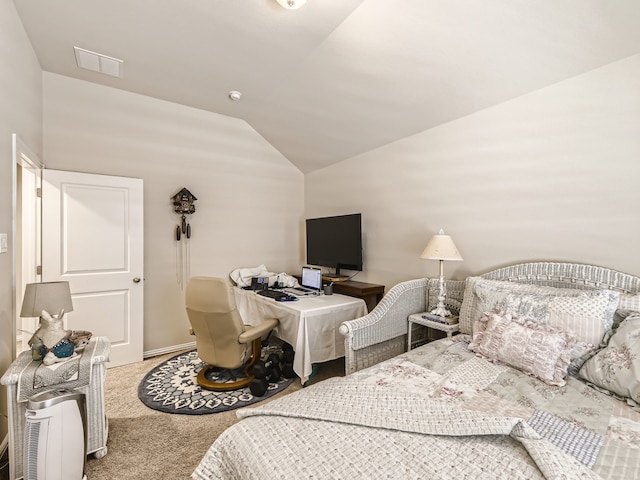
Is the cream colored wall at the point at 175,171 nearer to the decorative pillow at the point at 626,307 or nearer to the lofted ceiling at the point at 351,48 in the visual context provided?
the lofted ceiling at the point at 351,48

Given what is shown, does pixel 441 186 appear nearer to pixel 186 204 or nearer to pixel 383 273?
pixel 383 273

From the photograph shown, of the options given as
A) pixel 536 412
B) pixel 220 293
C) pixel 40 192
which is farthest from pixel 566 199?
pixel 40 192

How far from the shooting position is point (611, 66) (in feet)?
6.05

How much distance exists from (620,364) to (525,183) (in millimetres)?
1297

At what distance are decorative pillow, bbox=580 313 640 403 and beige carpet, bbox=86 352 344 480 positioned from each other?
6.74 ft

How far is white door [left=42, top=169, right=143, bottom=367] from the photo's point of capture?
2.90m

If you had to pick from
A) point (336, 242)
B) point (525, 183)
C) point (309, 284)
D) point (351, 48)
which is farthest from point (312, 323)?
point (351, 48)

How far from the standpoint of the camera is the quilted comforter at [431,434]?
946mm

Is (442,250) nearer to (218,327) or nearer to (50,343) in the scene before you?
(218,327)

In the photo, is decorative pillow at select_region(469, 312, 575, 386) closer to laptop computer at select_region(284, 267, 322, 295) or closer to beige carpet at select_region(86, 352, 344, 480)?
beige carpet at select_region(86, 352, 344, 480)

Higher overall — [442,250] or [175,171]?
[175,171]

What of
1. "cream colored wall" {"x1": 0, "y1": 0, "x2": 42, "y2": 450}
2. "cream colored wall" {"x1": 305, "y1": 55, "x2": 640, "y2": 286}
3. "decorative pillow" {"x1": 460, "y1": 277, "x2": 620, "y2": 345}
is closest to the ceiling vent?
"cream colored wall" {"x1": 0, "y1": 0, "x2": 42, "y2": 450}

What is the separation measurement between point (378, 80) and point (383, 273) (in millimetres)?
1884

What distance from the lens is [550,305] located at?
178 centimetres
